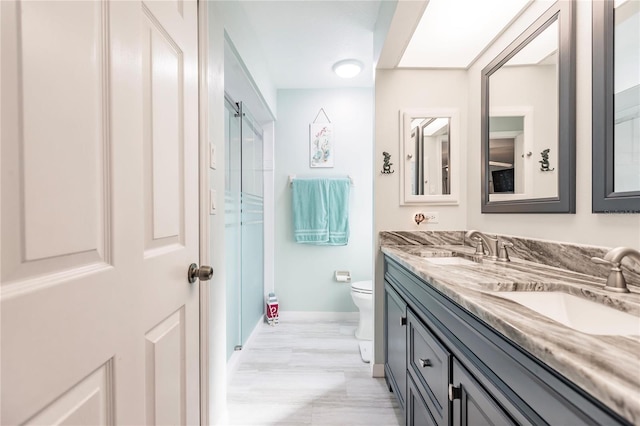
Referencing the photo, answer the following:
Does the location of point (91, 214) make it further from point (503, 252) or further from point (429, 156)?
point (429, 156)

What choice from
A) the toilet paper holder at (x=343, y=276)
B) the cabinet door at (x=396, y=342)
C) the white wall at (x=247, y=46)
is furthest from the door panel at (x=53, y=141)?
the toilet paper holder at (x=343, y=276)

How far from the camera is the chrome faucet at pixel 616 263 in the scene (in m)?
0.74

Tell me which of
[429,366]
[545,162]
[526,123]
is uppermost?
[526,123]

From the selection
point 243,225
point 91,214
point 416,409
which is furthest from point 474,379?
point 243,225

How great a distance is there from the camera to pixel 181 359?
84 cm

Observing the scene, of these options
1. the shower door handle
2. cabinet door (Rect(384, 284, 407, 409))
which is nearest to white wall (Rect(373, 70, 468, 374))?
cabinet door (Rect(384, 284, 407, 409))

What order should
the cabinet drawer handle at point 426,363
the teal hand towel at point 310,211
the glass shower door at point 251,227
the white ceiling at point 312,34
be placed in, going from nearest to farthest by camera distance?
the cabinet drawer handle at point 426,363
the white ceiling at point 312,34
the glass shower door at point 251,227
the teal hand towel at point 310,211

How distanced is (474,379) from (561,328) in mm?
286

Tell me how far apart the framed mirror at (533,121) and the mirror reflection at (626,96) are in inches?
7.2

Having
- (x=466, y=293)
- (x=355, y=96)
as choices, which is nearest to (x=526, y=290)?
(x=466, y=293)

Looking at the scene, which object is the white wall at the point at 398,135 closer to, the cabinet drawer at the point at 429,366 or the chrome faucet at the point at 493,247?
the chrome faucet at the point at 493,247

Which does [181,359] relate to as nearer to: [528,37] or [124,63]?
[124,63]

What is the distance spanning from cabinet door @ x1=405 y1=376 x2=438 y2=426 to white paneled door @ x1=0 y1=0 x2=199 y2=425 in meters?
0.84

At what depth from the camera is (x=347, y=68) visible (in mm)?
2434
